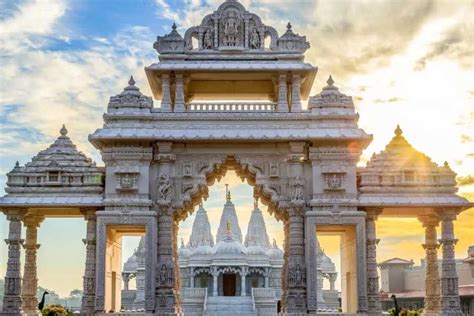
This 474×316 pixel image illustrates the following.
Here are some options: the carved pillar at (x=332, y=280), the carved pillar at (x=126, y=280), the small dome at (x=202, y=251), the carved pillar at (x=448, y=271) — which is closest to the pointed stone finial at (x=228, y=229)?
the small dome at (x=202, y=251)

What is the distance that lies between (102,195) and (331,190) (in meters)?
6.69

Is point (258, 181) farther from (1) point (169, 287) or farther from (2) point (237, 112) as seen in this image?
(1) point (169, 287)

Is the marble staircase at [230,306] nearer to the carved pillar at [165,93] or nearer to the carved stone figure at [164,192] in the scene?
the carved stone figure at [164,192]

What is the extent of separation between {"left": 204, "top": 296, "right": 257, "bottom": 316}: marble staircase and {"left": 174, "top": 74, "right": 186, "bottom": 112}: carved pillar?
19.5m

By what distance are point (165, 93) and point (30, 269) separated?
6807 millimetres

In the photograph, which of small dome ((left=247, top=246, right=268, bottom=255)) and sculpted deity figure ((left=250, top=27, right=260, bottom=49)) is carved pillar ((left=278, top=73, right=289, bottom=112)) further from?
small dome ((left=247, top=246, right=268, bottom=255))

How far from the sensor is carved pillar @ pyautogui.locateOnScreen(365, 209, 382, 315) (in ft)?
68.5

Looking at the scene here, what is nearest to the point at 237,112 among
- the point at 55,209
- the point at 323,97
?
the point at 323,97

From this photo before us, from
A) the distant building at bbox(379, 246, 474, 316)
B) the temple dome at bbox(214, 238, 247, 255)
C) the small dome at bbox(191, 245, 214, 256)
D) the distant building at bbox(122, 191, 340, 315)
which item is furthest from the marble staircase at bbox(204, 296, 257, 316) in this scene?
the distant building at bbox(379, 246, 474, 316)

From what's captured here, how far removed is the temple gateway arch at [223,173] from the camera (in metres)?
21.0

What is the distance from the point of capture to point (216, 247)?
1720 inches

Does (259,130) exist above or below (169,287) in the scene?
above

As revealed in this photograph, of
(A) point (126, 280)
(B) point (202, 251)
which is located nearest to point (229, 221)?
(B) point (202, 251)

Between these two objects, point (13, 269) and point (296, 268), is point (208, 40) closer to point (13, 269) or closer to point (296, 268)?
point (296, 268)
